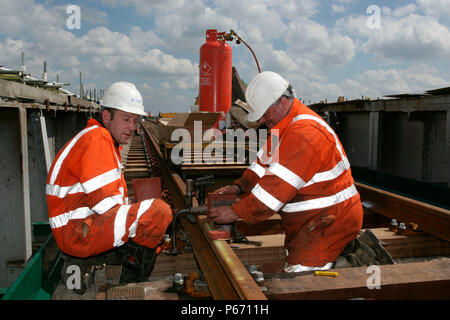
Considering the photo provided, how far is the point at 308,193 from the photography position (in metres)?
2.62

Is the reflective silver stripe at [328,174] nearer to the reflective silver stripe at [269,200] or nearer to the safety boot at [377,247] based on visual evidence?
the reflective silver stripe at [269,200]

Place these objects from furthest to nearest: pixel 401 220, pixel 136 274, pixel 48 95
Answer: pixel 48 95 → pixel 401 220 → pixel 136 274

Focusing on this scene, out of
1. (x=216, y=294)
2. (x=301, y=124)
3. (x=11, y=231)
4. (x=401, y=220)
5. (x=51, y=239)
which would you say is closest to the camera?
(x=216, y=294)

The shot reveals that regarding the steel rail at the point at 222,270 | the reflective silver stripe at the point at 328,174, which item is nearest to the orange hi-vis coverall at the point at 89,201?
the steel rail at the point at 222,270

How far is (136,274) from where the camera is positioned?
2930 millimetres

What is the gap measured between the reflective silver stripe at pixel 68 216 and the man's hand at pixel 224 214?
887 mm

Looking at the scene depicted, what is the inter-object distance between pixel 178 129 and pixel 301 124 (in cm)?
550

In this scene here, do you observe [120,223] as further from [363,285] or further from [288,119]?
[363,285]

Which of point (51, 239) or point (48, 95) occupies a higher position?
point (48, 95)

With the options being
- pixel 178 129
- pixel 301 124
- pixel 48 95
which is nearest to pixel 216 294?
pixel 301 124

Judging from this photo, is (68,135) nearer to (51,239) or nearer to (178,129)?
(178,129)

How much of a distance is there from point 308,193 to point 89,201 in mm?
1481

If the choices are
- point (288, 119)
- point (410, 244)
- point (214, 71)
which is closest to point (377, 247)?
point (410, 244)

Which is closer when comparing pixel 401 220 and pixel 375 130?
pixel 401 220
